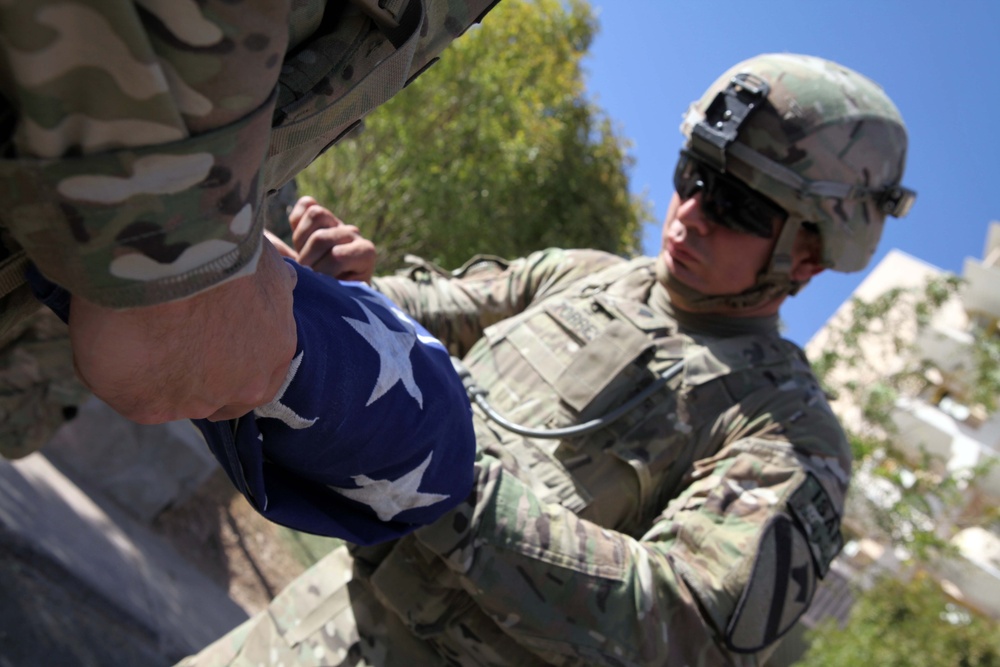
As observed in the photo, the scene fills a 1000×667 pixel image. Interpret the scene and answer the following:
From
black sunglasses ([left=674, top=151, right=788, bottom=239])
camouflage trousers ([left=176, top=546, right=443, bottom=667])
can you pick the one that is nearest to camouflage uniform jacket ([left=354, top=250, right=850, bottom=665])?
camouflage trousers ([left=176, top=546, right=443, bottom=667])

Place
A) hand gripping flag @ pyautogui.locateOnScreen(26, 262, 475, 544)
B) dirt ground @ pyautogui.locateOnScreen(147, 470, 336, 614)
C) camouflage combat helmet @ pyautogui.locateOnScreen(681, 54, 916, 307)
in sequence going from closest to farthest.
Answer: hand gripping flag @ pyautogui.locateOnScreen(26, 262, 475, 544) → camouflage combat helmet @ pyautogui.locateOnScreen(681, 54, 916, 307) → dirt ground @ pyautogui.locateOnScreen(147, 470, 336, 614)

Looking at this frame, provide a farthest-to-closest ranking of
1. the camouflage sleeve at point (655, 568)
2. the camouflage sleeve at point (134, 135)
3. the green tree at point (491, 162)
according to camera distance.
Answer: the green tree at point (491, 162)
the camouflage sleeve at point (655, 568)
the camouflage sleeve at point (134, 135)

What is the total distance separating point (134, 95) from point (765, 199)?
2.15 metres

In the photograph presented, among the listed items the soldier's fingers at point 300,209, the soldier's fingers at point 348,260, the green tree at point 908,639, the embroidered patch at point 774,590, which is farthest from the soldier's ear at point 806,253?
the green tree at point 908,639

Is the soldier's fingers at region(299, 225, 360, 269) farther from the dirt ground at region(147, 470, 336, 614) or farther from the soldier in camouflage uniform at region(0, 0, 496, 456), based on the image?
the dirt ground at region(147, 470, 336, 614)

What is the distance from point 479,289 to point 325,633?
1.19 meters

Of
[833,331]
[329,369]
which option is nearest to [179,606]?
[329,369]

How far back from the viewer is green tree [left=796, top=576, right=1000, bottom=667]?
7422 mm

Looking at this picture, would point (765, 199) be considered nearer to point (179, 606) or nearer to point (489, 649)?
point (489, 649)

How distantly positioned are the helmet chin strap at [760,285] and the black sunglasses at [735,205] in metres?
0.05

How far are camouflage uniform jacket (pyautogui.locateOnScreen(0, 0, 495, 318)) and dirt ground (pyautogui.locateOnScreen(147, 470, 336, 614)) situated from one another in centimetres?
545

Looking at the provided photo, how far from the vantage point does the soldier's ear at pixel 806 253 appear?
265cm

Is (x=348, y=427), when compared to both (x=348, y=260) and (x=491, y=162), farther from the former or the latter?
(x=491, y=162)

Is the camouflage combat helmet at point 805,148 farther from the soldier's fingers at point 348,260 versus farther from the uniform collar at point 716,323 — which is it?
the soldier's fingers at point 348,260
